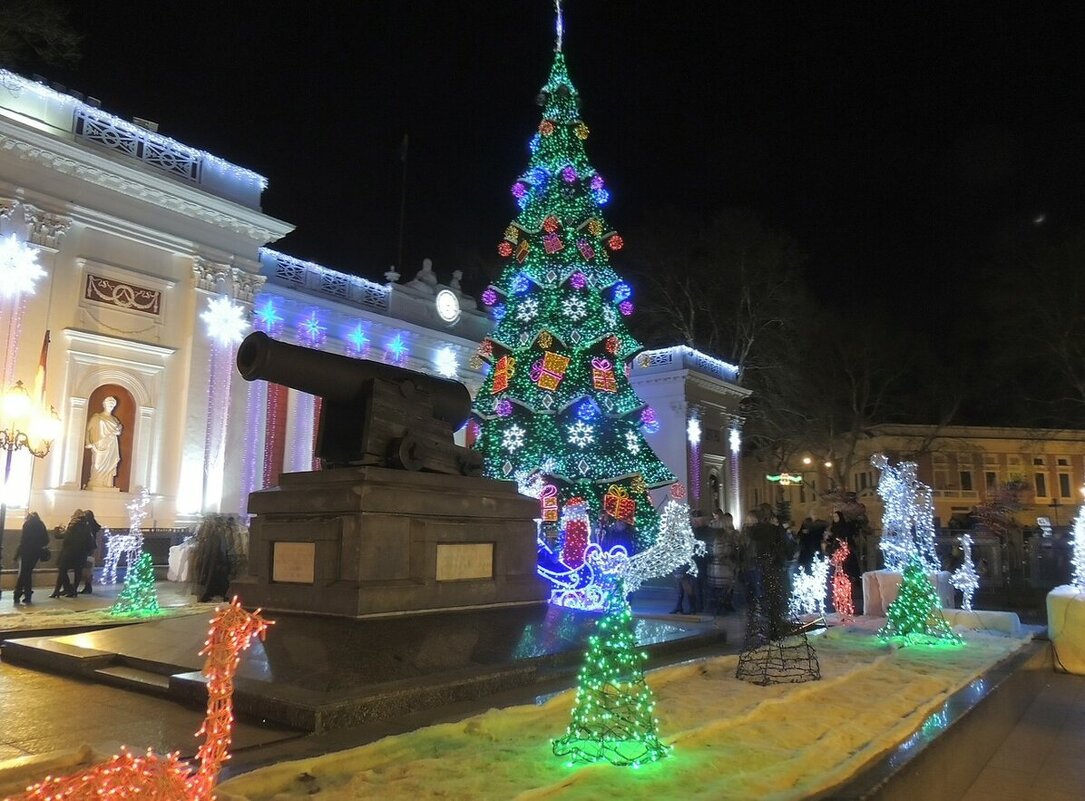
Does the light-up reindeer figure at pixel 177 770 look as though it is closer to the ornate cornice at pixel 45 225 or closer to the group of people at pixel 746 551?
the group of people at pixel 746 551

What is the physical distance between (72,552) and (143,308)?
763 cm

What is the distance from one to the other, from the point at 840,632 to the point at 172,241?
17.6 meters

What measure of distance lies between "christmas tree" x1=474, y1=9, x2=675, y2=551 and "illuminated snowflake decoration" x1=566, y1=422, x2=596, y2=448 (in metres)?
0.02

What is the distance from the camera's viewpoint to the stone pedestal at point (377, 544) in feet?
20.4

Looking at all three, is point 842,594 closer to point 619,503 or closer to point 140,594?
point 619,503

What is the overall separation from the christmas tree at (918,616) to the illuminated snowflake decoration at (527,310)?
32.2 feet

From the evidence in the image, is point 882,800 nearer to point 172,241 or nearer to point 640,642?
point 640,642

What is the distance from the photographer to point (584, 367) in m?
16.6

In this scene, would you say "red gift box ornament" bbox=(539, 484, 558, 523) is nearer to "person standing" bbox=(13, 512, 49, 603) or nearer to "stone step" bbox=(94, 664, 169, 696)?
"person standing" bbox=(13, 512, 49, 603)

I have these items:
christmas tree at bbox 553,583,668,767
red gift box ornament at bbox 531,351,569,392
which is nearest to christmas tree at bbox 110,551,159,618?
christmas tree at bbox 553,583,668,767

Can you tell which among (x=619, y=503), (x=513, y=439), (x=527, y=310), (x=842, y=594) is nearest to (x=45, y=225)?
(x=527, y=310)

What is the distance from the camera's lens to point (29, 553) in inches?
488

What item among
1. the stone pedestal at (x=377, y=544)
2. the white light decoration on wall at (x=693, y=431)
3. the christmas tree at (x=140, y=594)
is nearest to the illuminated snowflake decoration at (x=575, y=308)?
the stone pedestal at (x=377, y=544)

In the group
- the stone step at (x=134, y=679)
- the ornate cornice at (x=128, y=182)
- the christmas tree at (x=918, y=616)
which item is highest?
the ornate cornice at (x=128, y=182)
